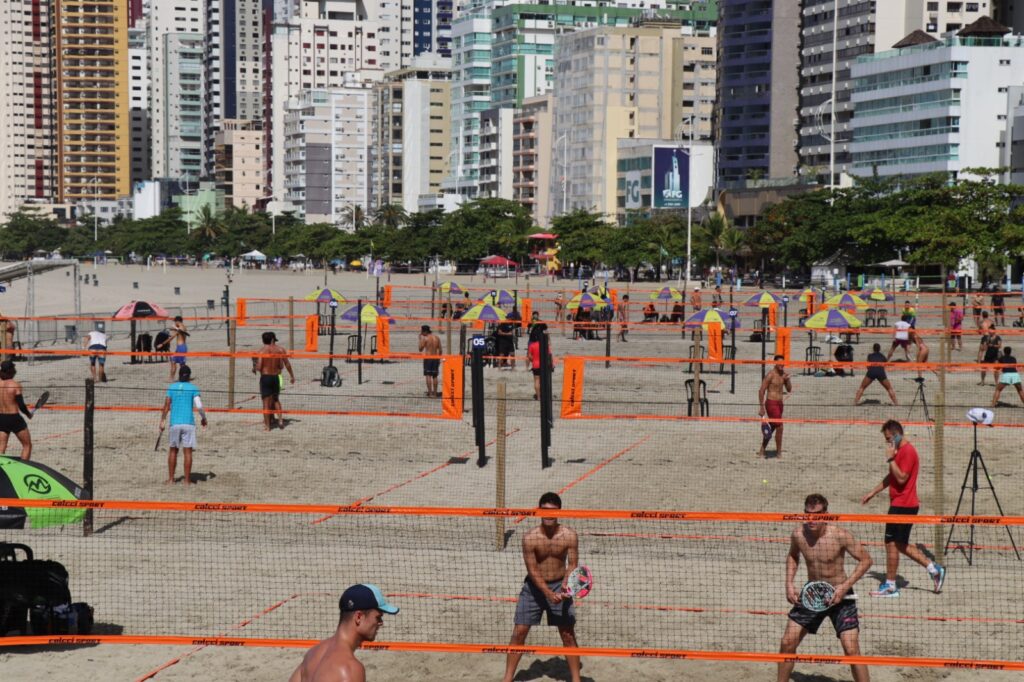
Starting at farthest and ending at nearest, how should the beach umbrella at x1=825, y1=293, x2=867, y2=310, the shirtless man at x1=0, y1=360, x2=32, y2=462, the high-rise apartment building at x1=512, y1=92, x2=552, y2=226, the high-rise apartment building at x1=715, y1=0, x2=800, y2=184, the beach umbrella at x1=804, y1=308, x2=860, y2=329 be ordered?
1. the high-rise apartment building at x1=512, y1=92, x2=552, y2=226
2. the high-rise apartment building at x1=715, y1=0, x2=800, y2=184
3. the beach umbrella at x1=825, y1=293, x2=867, y2=310
4. the beach umbrella at x1=804, y1=308, x2=860, y2=329
5. the shirtless man at x1=0, y1=360, x2=32, y2=462

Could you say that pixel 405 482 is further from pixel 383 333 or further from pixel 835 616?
pixel 383 333

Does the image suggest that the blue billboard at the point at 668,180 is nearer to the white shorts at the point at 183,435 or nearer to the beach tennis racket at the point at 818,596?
the white shorts at the point at 183,435

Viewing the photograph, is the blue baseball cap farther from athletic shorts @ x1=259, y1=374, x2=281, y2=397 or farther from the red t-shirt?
athletic shorts @ x1=259, y1=374, x2=281, y2=397

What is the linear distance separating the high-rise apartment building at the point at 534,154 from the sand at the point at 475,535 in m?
140

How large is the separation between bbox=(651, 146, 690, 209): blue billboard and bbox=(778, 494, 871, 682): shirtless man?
410ft

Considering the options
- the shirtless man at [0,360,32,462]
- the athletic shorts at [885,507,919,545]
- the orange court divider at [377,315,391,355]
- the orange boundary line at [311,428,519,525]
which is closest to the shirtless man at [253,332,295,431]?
the orange boundary line at [311,428,519,525]

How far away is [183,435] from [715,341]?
600 inches

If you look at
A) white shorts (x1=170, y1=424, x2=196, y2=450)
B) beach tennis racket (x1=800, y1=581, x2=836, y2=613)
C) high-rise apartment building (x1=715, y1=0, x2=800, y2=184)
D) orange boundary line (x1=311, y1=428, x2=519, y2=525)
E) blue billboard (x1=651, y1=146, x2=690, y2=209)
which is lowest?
orange boundary line (x1=311, y1=428, x2=519, y2=525)

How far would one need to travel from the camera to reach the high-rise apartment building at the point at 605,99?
15712cm

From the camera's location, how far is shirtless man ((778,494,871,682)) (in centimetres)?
941

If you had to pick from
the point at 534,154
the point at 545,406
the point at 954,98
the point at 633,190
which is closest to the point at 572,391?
Answer: the point at 545,406

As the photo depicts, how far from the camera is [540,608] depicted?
9.73 meters

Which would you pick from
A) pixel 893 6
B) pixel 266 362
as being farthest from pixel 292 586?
pixel 893 6

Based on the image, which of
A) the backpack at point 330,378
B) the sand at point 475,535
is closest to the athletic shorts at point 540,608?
the sand at point 475,535
